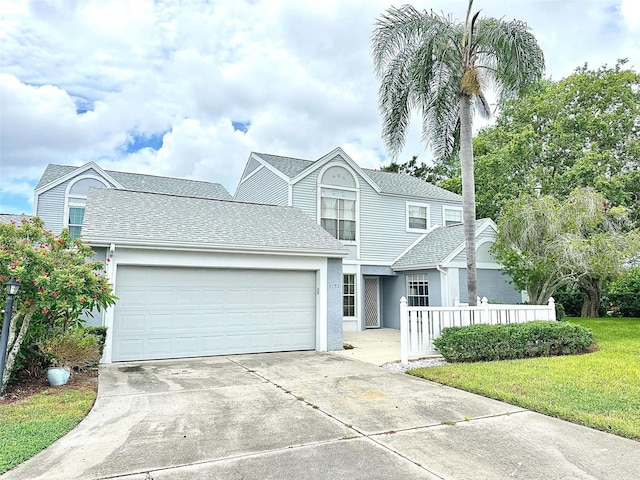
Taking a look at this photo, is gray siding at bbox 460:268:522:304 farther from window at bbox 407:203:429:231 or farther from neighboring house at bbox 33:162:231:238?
neighboring house at bbox 33:162:231:238

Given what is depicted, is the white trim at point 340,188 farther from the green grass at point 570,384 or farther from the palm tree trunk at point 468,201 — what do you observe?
the green grass at point 570,384

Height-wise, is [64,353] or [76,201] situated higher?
[76,201]

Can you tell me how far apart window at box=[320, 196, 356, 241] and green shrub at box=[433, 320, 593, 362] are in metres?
8.29

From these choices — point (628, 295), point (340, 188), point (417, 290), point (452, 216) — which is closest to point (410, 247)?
point (417, 290)

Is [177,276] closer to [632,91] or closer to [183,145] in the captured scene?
[183,145]

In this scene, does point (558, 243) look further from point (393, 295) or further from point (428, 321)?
point (393, 295)

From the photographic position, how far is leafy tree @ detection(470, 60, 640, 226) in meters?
20.8

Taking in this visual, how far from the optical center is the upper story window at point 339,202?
17.1 m

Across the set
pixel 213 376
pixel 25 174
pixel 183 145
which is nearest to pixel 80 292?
pixel 213 376

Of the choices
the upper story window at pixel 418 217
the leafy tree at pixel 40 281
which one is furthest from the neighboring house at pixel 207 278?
the upper story window at pixel 418 217

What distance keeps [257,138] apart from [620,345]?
18.3 m

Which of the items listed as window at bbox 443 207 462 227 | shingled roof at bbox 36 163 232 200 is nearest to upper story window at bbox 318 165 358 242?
window at bbox 443 207 462 227

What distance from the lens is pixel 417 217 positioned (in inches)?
757

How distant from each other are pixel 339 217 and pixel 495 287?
6.69 metres
